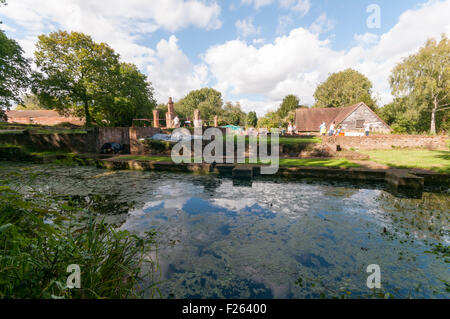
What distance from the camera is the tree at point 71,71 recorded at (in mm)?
22578

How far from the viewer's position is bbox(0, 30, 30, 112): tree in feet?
57.5

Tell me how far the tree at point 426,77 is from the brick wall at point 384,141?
23.4 meters

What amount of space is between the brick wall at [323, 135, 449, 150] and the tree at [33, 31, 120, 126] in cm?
2688

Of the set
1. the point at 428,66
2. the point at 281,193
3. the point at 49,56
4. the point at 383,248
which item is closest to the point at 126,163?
the point at 281,193

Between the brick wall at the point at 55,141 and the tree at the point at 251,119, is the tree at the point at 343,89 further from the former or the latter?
the brick wall at the point at 55,141

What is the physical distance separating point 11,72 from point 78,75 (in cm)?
620

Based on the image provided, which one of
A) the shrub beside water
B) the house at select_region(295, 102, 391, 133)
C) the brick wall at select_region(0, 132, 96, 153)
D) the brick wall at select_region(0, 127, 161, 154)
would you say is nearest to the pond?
the shrub beside water

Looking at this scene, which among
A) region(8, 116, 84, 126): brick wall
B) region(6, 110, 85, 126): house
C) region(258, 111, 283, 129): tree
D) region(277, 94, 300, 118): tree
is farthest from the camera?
region(277, 94, 300, 118): tree

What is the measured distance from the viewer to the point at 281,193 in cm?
768

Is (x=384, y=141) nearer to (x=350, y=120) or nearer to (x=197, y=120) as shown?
(x=350, y=120)

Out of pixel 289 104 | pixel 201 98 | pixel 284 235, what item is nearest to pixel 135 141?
pixel 284 235

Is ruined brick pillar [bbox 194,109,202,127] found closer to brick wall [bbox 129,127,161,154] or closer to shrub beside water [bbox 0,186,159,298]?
brick wall [bbox 129,127,161,154]

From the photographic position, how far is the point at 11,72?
61.5 feet

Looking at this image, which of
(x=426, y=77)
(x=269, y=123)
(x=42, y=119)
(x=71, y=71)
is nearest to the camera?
(x=71, y=71)
